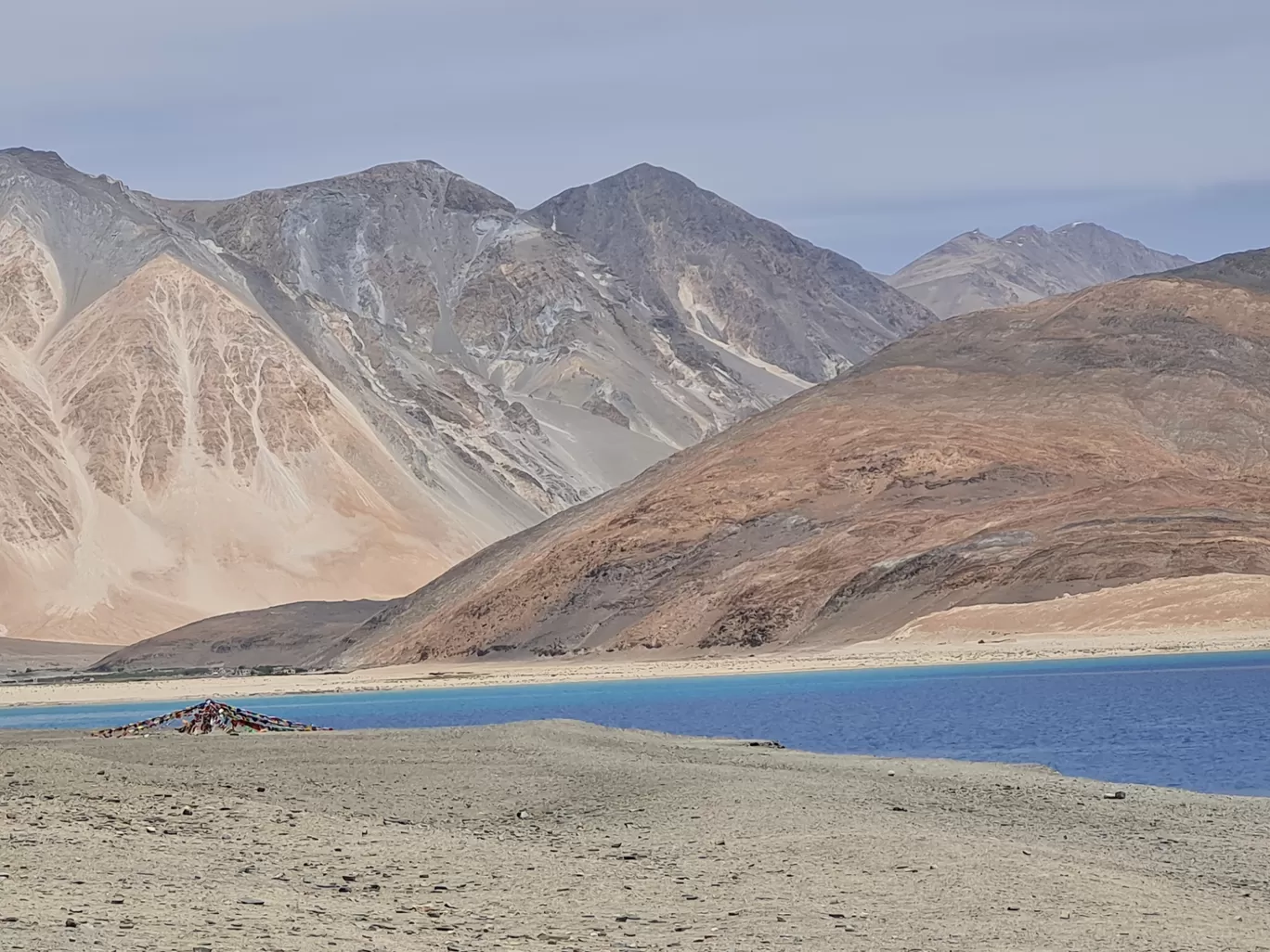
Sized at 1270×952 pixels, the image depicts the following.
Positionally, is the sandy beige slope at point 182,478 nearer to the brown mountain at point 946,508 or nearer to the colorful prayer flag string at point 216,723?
the brown mountain at point 946,508

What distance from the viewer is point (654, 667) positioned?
283 feet

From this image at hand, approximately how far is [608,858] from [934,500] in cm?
8770

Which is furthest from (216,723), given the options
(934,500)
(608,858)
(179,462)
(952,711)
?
(179,462)

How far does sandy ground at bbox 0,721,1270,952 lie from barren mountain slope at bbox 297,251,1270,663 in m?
61.5

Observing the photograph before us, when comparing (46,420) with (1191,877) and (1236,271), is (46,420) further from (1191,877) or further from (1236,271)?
(1191,877)

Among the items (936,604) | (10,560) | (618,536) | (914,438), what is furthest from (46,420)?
(936,604)

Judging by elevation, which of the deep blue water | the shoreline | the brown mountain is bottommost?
the deep blue water

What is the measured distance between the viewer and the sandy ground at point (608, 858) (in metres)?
13.9

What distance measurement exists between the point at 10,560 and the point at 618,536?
69109 millimetres

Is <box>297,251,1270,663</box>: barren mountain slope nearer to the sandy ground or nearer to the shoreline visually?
the shoreline

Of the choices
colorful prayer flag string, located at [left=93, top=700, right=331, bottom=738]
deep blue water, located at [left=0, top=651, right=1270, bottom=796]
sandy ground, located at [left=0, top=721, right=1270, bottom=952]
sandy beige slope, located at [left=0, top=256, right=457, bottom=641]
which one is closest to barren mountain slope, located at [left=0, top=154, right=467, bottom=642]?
sandy beige slope, located at [left=0, top=256, right=457, bottom=641]

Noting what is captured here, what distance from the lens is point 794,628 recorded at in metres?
91.1

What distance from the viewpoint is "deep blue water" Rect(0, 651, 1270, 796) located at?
1254 inches

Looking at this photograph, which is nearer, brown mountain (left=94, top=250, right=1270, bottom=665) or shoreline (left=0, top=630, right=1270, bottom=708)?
shoreline (left=0, top=630, right=1270, bottom=708)
